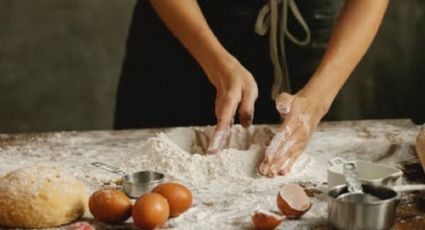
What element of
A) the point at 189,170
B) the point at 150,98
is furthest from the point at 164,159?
the point at 150,98

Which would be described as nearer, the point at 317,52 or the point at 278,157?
the point at 278,157

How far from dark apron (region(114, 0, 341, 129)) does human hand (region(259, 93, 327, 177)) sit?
0.56 metres

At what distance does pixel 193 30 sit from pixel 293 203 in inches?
31.8

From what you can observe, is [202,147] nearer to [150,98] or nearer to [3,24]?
[150,98]

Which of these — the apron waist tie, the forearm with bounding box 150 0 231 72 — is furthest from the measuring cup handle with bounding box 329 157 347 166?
the apron waist tie

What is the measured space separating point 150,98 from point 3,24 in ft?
3.72

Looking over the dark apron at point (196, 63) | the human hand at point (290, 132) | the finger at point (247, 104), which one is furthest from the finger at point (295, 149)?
the dark apron at point (196, 63)

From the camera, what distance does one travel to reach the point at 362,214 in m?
1.39

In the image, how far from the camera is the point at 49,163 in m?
1.99

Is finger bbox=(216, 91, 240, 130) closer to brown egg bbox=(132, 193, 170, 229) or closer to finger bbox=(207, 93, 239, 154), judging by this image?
finger bbox=(207, 93, 239, 154)

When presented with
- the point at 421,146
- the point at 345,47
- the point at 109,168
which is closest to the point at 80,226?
the point at 109,168

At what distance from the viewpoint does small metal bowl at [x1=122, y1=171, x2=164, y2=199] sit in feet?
5.34

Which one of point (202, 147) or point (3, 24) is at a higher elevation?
point (3, 24)

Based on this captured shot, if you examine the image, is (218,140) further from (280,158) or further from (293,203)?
(293,203)
